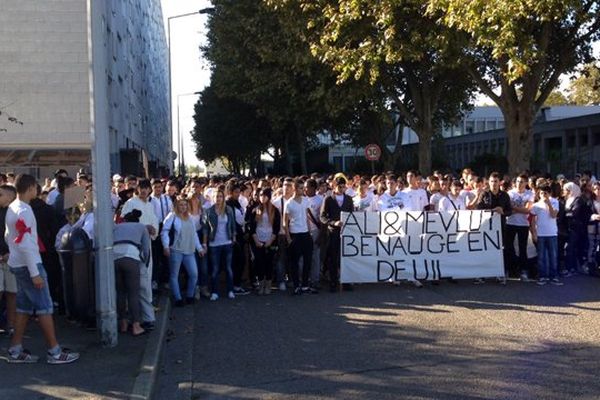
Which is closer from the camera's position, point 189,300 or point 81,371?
point 81,371

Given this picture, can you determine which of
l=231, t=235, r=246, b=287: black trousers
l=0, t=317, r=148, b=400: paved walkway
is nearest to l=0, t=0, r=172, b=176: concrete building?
l=231, t=235, r=246, b=287: black trousers

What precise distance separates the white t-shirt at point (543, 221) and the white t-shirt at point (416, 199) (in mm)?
1933

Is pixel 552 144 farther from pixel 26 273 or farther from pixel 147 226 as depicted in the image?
pixel 26 273

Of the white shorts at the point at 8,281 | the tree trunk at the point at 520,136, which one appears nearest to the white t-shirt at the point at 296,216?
the white shorts at the point at 8,281

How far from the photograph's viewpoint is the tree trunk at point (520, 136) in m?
21.7

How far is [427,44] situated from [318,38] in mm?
4572

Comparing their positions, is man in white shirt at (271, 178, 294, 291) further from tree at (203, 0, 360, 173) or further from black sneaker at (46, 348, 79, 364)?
tree at (203, 0, 360, 173)

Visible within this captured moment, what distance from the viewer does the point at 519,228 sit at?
38.4 feet

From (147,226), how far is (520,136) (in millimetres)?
15622

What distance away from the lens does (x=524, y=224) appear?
11.7 metres

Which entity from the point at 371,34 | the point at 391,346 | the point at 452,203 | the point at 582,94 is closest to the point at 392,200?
the point at 452,203

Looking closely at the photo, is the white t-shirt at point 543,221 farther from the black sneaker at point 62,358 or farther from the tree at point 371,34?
the tree at point 371,34

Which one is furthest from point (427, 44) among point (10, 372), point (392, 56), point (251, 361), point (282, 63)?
point (10, 372)

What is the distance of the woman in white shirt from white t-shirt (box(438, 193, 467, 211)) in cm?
456
